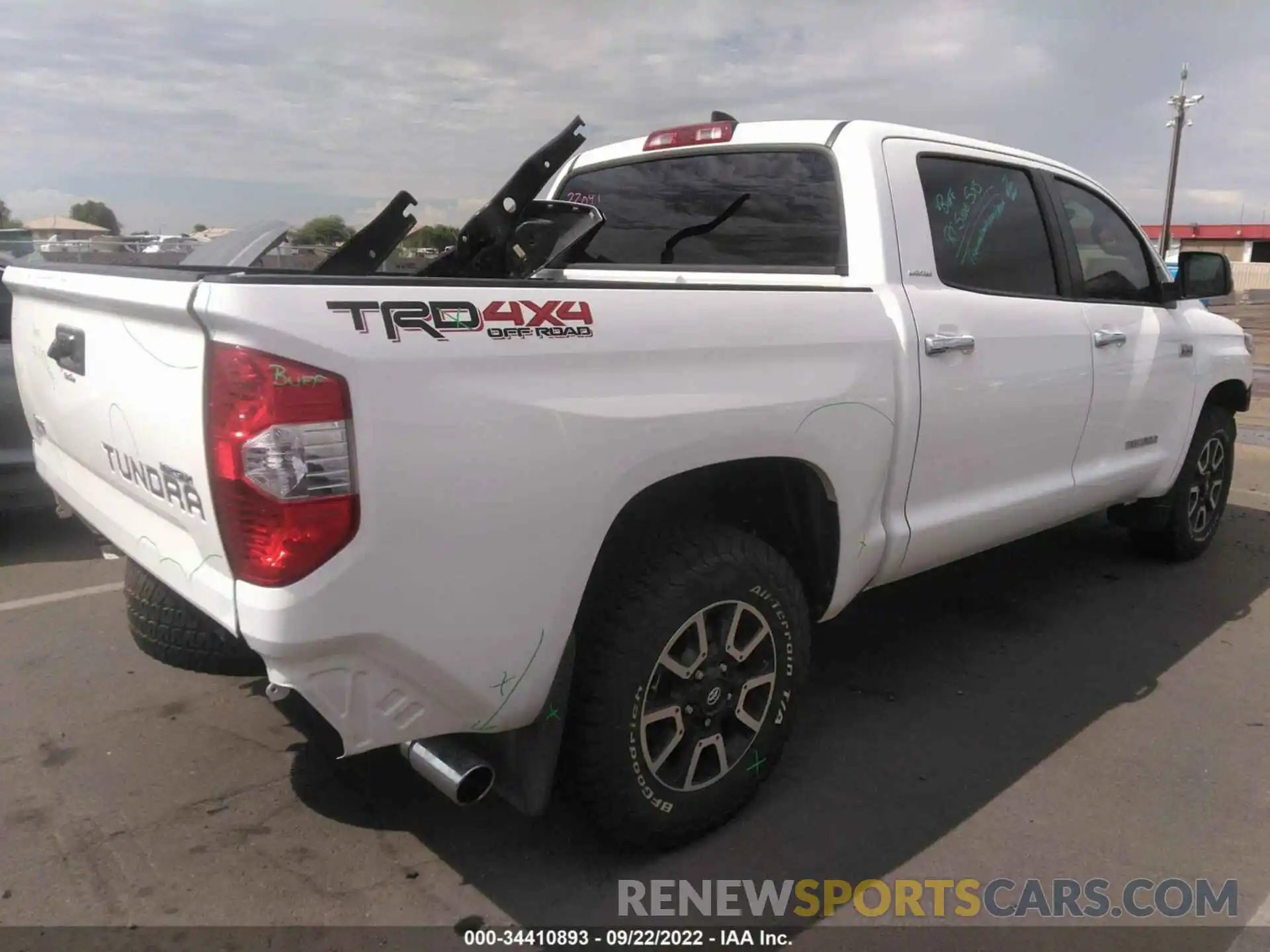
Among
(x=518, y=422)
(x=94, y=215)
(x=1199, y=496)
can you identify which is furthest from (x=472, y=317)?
(x=94, y=215)

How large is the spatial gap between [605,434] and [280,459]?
688 millimetres

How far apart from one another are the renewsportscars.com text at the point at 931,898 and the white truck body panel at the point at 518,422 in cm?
70

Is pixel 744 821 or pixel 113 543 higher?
pixel 113 543

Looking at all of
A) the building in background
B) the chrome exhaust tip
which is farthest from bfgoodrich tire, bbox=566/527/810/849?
the building in background

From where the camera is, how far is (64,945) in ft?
7.34

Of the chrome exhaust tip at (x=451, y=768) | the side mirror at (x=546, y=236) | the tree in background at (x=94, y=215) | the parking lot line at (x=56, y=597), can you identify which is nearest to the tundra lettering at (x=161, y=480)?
the chrome exhaust tip at (x=451, y=768)

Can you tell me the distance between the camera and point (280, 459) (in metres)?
1.76

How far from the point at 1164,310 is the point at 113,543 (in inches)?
167

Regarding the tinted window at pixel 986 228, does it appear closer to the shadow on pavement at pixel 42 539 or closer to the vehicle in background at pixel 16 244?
the shadow on pavement at pixel 42 539

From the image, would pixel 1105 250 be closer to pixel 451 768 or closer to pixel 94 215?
pixel 451 768

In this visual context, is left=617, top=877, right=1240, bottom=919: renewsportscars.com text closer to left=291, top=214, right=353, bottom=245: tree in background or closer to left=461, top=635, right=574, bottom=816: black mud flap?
left=461, top=635, right=574, bottom=816: black mud flap

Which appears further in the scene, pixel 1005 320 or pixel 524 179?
pixel 524 179

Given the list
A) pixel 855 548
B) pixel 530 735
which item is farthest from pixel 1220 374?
pixel 530 735

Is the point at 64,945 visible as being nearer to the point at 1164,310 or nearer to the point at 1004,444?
the point at 1004,444
